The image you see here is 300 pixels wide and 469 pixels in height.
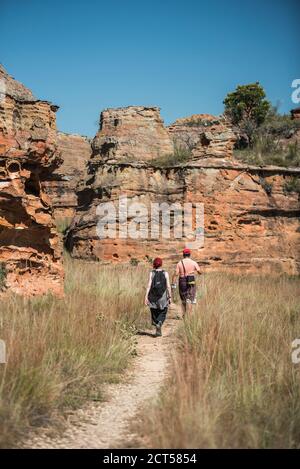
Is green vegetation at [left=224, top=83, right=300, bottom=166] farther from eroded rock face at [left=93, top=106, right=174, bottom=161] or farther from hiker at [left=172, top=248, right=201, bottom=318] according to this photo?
hiker at [left=172, top=248, right=201, bottom=318]

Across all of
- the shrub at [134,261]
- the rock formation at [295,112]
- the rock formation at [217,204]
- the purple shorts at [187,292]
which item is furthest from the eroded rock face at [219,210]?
the rock formation at [295,112]

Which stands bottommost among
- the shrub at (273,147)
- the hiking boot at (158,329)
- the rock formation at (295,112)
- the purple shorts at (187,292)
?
the hiking boot at (158,329)

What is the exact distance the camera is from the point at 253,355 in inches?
179

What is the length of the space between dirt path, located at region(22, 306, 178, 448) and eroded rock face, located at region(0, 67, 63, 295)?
Answer: 114 inches

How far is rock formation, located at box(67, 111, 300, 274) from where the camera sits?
55.3ft

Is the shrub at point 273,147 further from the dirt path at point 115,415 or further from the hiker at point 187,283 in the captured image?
the dirt path at point 115,415

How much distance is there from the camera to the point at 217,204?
17.4 metres

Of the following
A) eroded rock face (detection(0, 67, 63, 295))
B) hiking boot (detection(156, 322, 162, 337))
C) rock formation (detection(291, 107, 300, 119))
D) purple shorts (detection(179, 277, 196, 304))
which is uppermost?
rock formation (detection(291, 107, 300, 119))

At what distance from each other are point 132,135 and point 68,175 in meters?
13.2

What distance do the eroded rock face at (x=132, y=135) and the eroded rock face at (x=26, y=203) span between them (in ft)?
33.1

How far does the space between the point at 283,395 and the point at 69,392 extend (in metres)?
2.02

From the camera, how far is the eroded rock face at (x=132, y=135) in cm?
1842

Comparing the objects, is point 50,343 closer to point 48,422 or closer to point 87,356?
point 87,356

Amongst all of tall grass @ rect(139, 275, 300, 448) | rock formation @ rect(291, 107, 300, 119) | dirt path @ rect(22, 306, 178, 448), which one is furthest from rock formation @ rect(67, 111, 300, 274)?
rock formation @ rect(291, 107, 300, 119)
